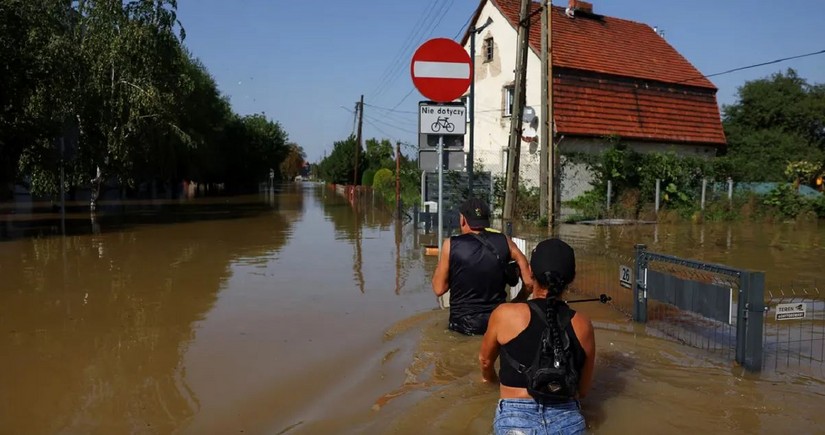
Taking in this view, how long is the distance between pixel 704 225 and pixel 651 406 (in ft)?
60.5

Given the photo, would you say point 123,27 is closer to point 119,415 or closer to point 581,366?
point 119,415

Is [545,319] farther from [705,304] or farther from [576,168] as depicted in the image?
[576,168]

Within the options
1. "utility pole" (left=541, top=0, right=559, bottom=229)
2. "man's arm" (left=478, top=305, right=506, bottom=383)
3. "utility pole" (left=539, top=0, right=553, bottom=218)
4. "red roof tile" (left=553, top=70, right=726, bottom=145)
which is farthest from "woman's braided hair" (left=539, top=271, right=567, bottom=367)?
"red roof tile" (left=553, top=70, right=726, bottom=145)

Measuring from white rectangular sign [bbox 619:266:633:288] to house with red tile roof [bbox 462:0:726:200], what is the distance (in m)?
16.1

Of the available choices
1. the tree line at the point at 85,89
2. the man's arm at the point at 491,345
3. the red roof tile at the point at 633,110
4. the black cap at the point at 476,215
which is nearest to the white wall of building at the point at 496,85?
the red roof tile at the point at 633,110

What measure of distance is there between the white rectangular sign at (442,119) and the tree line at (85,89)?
14955 millimetres

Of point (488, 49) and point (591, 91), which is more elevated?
point (488, 49)

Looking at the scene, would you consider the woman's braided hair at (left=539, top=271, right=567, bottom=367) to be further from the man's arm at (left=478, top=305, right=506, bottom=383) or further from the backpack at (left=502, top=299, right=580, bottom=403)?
the man's arm at (left=478, top=305, right=506, bottom=383)

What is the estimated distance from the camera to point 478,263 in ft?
15.6

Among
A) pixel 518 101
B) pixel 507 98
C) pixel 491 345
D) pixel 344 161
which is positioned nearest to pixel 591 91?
pixel 507 98

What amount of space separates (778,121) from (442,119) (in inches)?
1437

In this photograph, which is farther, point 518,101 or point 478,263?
point 518,101

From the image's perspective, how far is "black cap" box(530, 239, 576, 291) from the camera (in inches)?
115

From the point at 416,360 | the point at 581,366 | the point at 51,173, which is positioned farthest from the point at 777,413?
the point at 51,173
